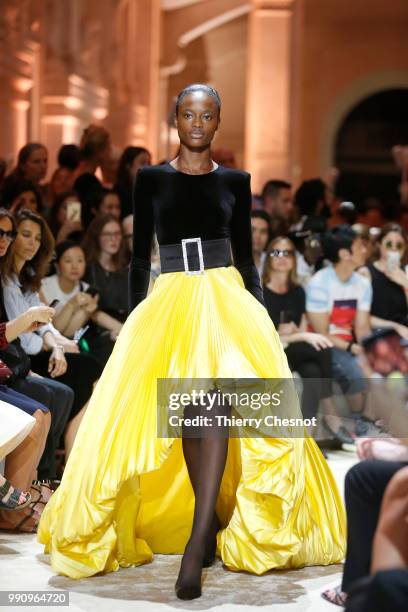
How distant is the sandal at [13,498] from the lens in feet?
12.9

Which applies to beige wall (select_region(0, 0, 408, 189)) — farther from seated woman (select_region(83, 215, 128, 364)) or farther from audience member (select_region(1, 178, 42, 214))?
seated woman (select_region(83, 215, 128, 364))

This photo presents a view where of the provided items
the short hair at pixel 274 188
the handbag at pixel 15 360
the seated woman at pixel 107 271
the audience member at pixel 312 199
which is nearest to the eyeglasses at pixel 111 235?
the seated woman at pixel 107 271

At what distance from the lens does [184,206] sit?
11.9ft

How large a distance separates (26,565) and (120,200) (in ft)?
11.9

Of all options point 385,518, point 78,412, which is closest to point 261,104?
point 78,412

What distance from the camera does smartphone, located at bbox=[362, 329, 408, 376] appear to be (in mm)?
2672

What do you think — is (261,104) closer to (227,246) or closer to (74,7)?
(74,7)

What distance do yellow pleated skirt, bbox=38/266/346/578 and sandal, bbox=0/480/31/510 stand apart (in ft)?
0.78

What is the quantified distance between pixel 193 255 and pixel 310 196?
5030 millimetres

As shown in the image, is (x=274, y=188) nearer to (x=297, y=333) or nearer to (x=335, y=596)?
(x=297, y=333)

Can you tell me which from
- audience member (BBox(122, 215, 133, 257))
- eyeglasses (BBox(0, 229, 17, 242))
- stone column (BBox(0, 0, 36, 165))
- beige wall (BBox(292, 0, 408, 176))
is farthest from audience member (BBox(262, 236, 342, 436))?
beige wall (BBox(292, 0, 408, 176))

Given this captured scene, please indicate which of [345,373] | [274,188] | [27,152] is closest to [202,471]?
[345,373]

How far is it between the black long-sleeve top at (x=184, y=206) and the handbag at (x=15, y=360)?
1.06 m

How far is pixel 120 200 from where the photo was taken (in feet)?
23.4
